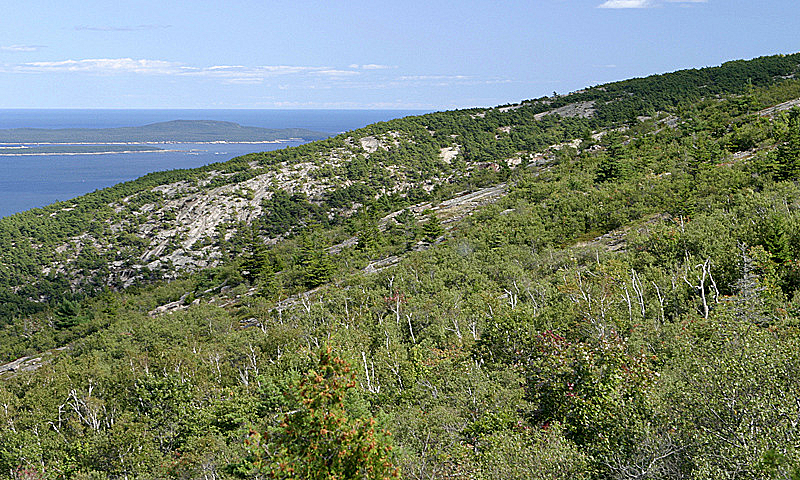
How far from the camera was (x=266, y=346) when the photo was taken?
191 ft

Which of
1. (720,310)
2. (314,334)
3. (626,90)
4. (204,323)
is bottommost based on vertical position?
(204,323)

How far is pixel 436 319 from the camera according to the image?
52.2 m

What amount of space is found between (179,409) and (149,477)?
885 centimetres

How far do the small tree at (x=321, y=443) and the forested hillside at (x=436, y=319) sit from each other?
8cm

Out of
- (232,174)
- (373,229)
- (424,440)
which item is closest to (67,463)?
(424,440)

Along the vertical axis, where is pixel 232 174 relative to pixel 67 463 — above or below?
A: above

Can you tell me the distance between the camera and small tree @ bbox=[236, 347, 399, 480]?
15.9 meters

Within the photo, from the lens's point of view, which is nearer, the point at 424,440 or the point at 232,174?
Result: the point at 424,440

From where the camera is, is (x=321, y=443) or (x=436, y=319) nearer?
(x=321, y=443)

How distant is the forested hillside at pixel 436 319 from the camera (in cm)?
1798

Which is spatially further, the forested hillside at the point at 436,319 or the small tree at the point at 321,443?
the forested hillside at the point at 436,319

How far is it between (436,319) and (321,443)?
1446 inches

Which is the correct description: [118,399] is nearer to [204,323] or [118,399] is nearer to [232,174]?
[204,323]

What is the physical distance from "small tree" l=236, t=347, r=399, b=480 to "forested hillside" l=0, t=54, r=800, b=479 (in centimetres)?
8
